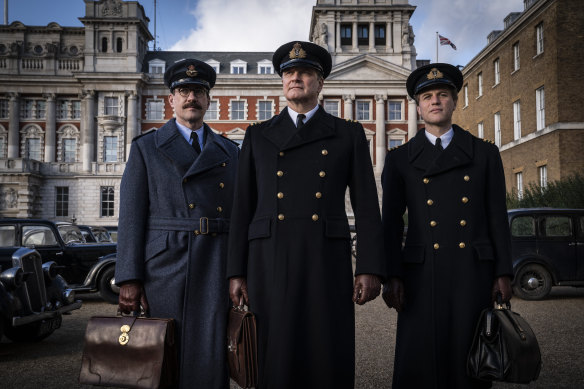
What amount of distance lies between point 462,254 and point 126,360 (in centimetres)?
221

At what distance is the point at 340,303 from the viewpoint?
2.99 metres

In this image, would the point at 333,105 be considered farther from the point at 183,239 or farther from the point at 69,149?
the point at 183,239

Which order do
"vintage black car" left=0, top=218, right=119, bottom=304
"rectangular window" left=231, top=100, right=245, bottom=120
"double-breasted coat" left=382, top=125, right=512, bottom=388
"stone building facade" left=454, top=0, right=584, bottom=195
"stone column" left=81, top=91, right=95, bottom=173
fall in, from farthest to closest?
1. "rectangular window" left=231, top=100, right=245, bottom=120
2. "stone column" left=81, top=91, right=95, bottom=173
3. "stone building facade" left=454, top=0, right=584, bottom=195
4. "vintage black car" left=0, top=218, right=119, bottom=304
5. "double-breasted coat" left=382, top=125, right=512, bottom=388

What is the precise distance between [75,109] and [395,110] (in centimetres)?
2821

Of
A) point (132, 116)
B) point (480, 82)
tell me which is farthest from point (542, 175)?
point (132, 116)

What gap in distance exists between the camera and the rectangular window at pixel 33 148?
45812mm

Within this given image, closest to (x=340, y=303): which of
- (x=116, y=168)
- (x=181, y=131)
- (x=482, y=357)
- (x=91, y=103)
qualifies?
(x=482, y=357)

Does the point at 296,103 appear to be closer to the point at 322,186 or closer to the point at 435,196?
the point at 322,186

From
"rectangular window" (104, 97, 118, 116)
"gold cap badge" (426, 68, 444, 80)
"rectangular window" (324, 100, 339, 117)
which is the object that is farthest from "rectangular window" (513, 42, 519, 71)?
"rectangular window" (104, 97, 118, 116)

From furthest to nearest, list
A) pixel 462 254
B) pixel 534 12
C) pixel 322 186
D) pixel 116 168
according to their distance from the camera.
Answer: pixel 116 168 → pixel 534 12 → pixel 462 254 → pixel 322 186

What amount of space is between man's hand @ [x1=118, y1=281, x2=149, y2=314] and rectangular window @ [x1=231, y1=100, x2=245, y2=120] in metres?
43.1

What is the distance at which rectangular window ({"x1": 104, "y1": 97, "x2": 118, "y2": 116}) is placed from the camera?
45.0 meters

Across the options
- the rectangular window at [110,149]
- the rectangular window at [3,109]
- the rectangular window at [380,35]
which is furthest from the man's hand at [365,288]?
the rectangular window at [3,109]

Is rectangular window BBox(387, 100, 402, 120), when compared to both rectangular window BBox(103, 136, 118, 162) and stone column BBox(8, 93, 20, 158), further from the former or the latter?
stone column BBox(8, 93, 20, 158)
